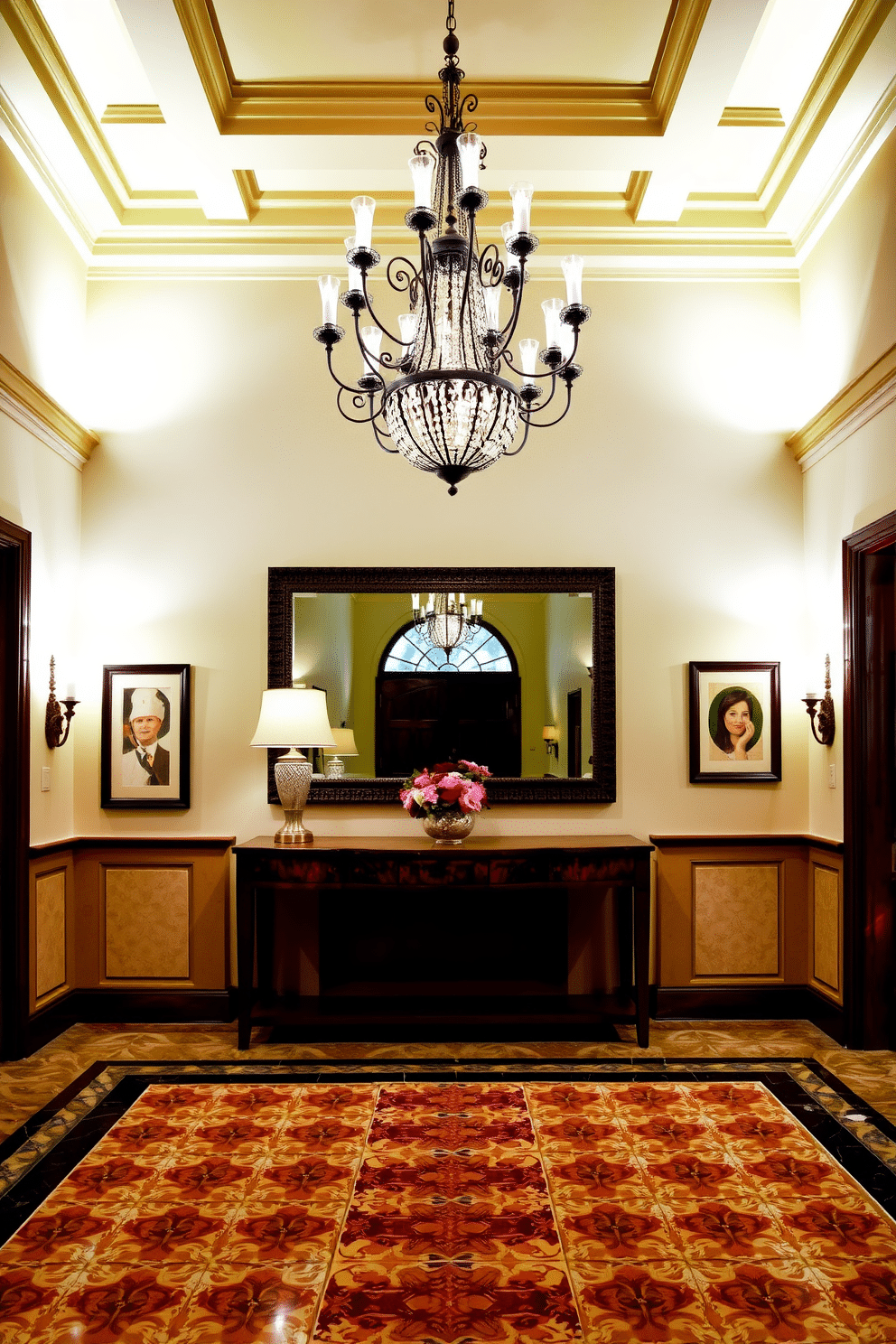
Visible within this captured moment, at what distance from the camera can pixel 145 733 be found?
486cm

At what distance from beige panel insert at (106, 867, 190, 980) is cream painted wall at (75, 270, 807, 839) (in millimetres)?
276

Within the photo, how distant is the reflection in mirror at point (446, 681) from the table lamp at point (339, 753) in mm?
31

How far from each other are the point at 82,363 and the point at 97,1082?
3.64m

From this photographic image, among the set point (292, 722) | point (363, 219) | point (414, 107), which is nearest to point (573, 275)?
point (363, 219)

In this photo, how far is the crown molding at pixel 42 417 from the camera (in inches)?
157

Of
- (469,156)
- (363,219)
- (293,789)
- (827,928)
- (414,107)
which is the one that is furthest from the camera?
(827,928)

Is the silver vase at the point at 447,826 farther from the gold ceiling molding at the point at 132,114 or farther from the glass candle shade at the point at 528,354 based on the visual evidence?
the gold ceiling molding at the point at 132,114

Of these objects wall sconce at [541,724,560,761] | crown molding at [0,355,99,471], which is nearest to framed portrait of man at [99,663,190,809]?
crown molding at [0,355,99,471]

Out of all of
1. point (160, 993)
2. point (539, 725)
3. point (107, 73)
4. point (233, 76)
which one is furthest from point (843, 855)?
point (107, 73)

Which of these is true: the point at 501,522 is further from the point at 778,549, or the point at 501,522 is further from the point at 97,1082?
the point at 97,1082

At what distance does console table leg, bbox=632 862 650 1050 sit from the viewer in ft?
14.0

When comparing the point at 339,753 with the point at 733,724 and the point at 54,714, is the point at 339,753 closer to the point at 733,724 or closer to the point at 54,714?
the point at 54,714

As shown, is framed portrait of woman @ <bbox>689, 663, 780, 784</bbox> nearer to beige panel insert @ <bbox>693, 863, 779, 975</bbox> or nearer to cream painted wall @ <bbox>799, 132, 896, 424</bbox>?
beige panel insert @ <bbox>693, 863, 779, 975</bbox>

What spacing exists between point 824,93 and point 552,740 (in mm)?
3172
